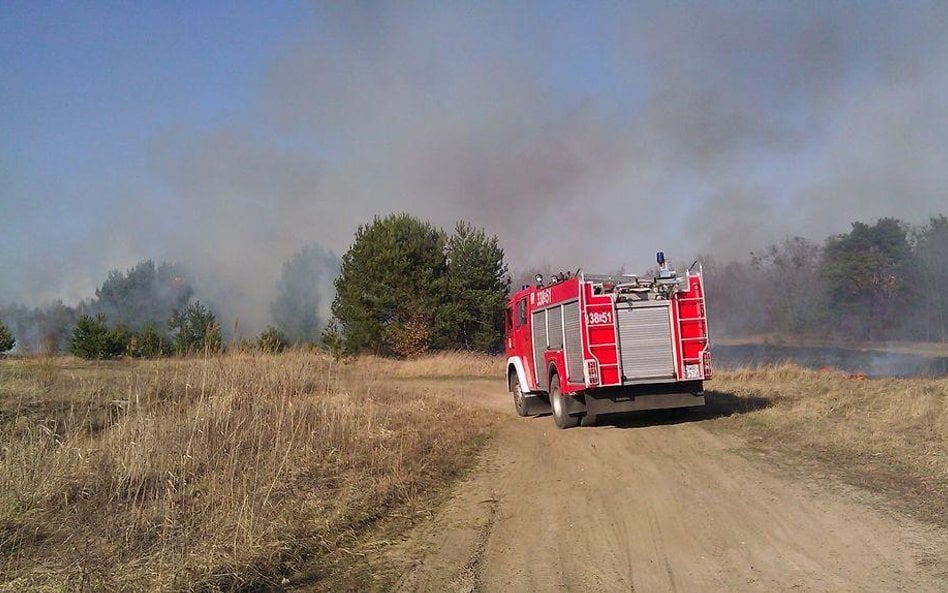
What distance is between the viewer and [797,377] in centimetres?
2070

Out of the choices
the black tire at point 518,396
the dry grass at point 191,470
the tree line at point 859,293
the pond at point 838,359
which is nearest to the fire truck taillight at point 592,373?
the dry grass at point 191,470

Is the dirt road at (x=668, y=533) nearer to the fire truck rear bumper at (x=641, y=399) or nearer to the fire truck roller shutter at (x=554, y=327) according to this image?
the fire truck rear bumper at (x=641, y=399)

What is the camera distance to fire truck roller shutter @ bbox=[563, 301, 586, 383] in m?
13.1

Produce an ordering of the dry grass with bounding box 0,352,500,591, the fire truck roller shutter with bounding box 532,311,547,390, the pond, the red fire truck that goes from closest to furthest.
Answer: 1. the dry grass with bounding box 0,352,500,591
2. the red fire truck
3. the fire truck roller shutter with bounding box 532,311,547,390
4. the pond

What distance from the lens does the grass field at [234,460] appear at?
5.32 m

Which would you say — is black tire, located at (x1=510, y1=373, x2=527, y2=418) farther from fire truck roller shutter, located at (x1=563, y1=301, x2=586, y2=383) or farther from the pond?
the pond

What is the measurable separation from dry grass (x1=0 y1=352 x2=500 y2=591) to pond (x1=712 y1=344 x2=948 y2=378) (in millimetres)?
19656

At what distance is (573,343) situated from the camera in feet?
44.1

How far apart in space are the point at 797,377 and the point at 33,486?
20.3 m

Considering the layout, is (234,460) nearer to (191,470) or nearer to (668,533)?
(191,470)

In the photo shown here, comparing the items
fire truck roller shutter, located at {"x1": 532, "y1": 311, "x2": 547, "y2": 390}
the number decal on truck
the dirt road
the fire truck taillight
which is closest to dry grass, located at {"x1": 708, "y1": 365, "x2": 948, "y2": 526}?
the dirt road

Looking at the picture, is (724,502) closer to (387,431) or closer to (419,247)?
(387,431)

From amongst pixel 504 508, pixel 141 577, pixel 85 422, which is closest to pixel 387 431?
pixel 504 508

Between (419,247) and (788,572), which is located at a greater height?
(419,247)
